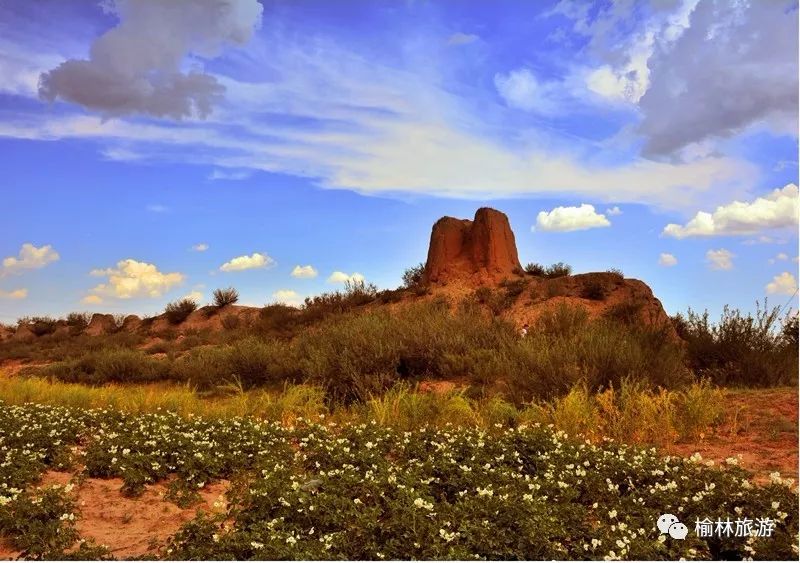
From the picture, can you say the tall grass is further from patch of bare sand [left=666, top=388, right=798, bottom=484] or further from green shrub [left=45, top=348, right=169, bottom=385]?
green shrub [left=45, top=348, right=169, bottom=385]

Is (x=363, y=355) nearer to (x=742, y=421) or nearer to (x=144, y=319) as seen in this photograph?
(x=742, y=421)

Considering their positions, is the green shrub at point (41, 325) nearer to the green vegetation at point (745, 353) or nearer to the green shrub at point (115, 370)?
the green shrub at point (115, 370)

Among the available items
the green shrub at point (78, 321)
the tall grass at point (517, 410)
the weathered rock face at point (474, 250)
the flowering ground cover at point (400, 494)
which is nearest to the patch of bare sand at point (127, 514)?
the flowering ground cover at point (400, 494)

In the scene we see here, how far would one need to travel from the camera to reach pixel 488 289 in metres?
24.5

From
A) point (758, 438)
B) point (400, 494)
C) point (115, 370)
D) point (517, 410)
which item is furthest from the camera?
point (115, 370)

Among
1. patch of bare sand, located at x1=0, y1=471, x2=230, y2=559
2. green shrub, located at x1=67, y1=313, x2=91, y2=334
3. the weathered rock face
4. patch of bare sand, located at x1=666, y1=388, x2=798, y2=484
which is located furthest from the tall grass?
green shrub, located at x1=67, y1=313, x2=91, y2=334

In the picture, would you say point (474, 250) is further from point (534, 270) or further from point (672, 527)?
point (672, 527)

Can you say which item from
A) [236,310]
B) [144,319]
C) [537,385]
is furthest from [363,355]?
[144,319]

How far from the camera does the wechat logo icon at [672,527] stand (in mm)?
4137

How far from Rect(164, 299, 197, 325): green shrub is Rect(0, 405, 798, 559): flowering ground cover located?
2748cm

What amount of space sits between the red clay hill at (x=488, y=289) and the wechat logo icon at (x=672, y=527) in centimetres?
1355

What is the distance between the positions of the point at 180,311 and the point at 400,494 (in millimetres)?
31717

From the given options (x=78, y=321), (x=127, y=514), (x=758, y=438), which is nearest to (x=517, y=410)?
(x=758, y=438)

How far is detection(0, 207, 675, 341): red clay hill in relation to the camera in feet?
68.0
